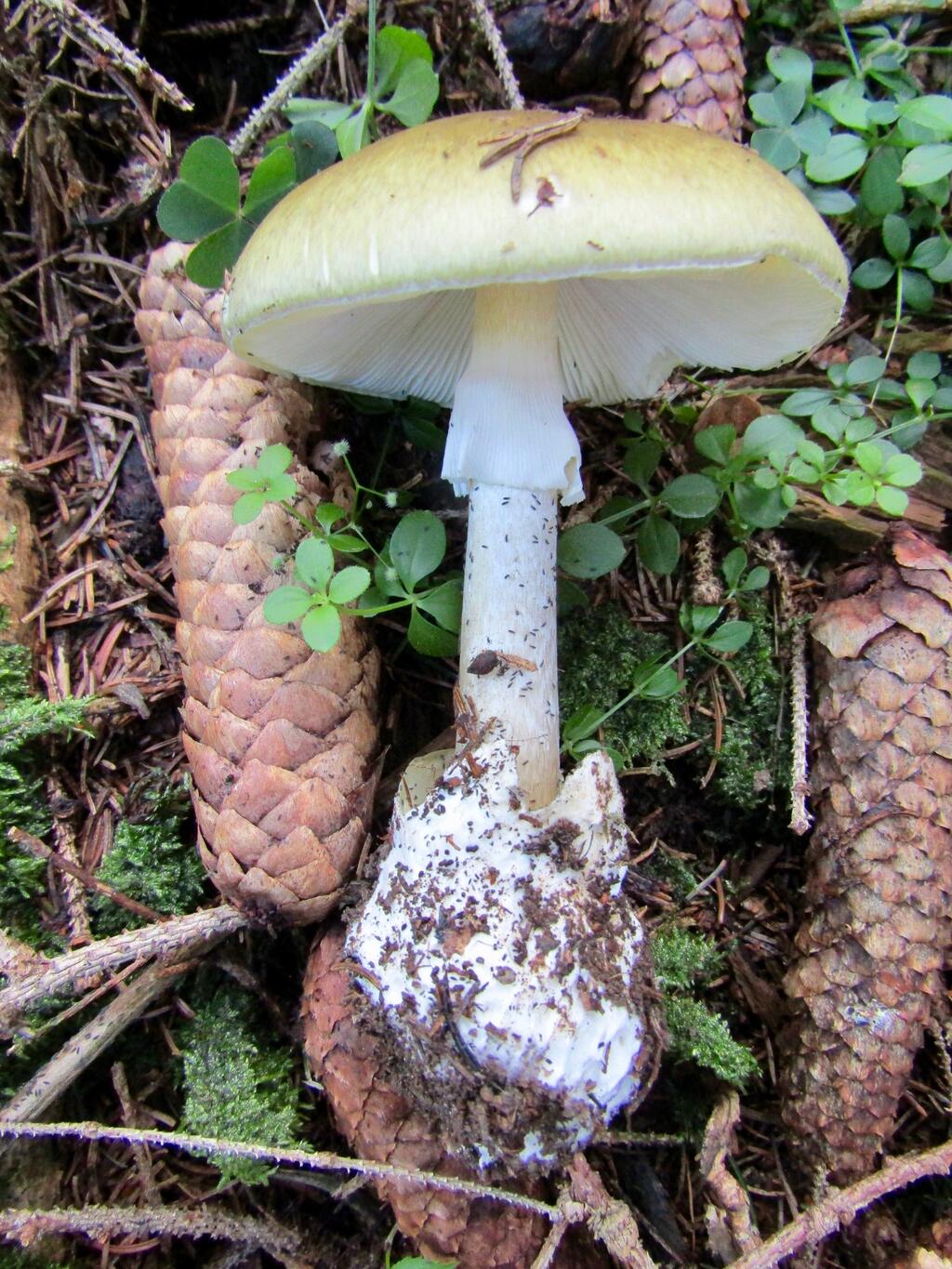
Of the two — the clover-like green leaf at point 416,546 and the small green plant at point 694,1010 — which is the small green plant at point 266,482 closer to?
the clover-like green leaf at point 416,546

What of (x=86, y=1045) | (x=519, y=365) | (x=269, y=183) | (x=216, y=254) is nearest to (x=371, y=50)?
(x=269, y=183)

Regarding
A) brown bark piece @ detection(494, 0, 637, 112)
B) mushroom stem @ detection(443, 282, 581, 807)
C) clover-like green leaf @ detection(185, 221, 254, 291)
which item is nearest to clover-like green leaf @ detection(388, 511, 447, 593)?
mushroom stem @ detection(443, 282, 581, 807)

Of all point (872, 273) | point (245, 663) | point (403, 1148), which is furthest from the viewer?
point (872, 273)

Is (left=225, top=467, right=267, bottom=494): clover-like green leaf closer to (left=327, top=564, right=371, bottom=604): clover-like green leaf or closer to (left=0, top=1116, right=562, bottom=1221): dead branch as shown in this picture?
(left=327, top=564, right=371, bottom=604): clover-like green leaf

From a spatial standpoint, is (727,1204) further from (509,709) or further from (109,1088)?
(109,1088)

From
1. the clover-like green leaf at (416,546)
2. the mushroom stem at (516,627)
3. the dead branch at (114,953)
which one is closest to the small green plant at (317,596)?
the clover-like green leaf at (416,546)

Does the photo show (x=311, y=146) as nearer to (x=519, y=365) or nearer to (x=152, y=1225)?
(x=519, y=365)
